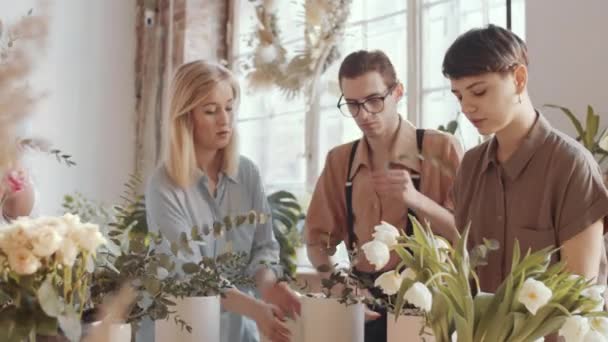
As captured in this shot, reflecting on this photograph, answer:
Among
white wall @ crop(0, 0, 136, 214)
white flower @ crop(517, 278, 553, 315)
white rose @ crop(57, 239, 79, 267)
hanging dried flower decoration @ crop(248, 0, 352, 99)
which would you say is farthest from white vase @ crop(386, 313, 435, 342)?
white wall @ crop(0, 0, 136, 214)

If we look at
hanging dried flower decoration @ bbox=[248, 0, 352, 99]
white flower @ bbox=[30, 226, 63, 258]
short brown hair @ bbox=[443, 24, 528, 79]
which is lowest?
white flower @ bbox=[30, 226, 63, 258]

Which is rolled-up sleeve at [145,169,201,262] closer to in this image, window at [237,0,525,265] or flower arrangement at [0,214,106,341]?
flower arrangement at [0,214,106,341]

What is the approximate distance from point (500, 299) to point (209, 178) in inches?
39.6

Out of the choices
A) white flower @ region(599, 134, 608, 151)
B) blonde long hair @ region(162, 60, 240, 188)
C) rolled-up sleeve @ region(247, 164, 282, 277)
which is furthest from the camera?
white flower @ region(599, 134, 608, 151)

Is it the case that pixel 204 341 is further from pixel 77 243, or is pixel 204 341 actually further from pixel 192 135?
pixel 192 135

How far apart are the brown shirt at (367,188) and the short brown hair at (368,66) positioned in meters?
0.14

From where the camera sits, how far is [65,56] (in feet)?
14.8

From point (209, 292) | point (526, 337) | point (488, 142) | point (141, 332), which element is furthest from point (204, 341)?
point (488, 142)

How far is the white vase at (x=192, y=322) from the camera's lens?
134cm

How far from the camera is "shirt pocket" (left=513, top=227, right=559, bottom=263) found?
134cm

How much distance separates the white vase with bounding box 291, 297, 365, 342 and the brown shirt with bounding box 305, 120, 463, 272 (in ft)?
1.49

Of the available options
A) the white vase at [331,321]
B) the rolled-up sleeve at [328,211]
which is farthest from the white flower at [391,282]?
the rolled-up sleeve at [328,211]

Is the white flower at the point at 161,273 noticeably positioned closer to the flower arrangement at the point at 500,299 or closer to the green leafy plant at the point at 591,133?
the flower arrangement at the point at 500,299

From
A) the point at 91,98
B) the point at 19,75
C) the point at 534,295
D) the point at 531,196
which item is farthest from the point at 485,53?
the point at 91,98
